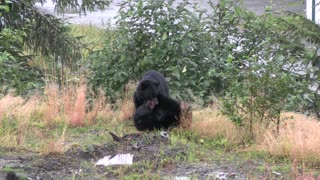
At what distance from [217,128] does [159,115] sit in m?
0.78

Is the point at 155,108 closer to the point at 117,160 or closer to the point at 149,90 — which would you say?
the point at 149,90

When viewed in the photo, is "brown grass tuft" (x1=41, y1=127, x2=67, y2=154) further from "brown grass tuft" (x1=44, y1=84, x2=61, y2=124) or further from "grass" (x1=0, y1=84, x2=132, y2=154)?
"brown grass tuft" (x1=44, y1=84, x2=61, y2=124)

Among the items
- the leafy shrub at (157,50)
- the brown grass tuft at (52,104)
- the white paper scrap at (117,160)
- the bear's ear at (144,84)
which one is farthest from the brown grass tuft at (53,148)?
the leafy shrub at (157,50)

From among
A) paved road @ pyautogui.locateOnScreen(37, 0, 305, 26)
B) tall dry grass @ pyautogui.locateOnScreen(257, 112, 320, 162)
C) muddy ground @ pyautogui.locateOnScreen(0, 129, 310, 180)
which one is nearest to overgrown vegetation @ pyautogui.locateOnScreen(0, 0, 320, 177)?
tall dry grass @ pyautogui.locateOnScreen(257, 112, 320, 162)

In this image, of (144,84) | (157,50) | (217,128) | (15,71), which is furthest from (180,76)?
(15,71)

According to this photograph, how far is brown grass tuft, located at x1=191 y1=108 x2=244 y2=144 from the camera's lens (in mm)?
7520

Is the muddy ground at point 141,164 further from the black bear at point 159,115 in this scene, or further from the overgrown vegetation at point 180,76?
the black bear at point 159,115

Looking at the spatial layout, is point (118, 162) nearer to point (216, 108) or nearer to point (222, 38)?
point (216, 108)

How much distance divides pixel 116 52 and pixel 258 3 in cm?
2198

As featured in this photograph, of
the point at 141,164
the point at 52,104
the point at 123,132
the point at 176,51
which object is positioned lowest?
the point at 123,132

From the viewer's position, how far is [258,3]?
31.5 m

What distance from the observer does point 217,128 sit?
7.80 metres

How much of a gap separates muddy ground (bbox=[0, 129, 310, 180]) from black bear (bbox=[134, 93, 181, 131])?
29.5 inches

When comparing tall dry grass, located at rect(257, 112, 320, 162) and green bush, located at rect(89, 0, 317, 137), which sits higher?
green bush, located at rect(89, 0, 317, 137)
